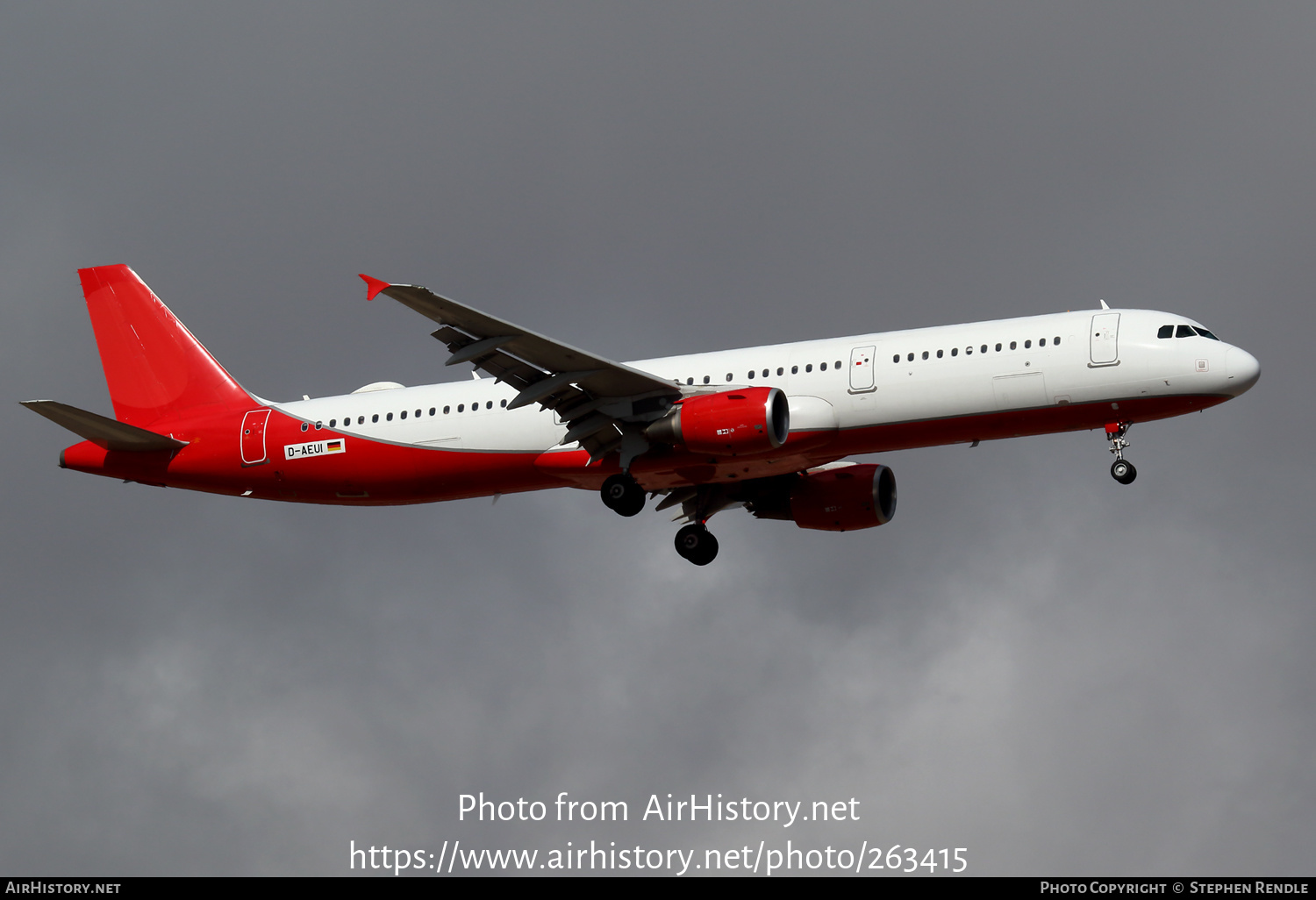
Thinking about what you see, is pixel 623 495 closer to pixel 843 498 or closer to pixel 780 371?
pixel 780 371

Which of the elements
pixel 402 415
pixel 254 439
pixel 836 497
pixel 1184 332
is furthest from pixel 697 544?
pixel 1184 332

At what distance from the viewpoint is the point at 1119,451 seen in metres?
39.2

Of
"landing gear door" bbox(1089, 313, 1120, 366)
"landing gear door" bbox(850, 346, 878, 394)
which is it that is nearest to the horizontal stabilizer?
"landing gear door" bbox(850, 346, 878, 394)

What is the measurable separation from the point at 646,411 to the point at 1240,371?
50.1 feet

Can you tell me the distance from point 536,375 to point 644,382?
9.53ft

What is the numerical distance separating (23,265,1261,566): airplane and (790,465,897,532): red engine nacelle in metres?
0.05

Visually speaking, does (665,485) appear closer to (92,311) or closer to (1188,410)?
(1188,410)

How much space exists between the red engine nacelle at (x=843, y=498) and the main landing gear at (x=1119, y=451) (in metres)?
8.64

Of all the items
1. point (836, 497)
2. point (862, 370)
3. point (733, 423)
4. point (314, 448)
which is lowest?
point (314, 448)

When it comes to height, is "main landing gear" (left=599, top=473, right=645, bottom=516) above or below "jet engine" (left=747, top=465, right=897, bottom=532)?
below

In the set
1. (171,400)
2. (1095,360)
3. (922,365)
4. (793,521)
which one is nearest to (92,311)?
(171,400)

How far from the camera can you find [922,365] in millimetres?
39250

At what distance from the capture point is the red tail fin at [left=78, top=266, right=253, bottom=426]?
1863 inches

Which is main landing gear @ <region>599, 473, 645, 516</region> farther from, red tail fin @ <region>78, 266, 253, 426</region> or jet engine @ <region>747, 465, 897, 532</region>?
red tail fin @ <region>78, 266, 253, 426</region>
